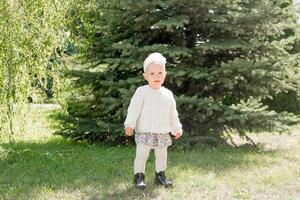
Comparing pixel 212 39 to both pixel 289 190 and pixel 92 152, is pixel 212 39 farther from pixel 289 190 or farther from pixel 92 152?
pixel 289 190

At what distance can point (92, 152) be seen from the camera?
8.71m

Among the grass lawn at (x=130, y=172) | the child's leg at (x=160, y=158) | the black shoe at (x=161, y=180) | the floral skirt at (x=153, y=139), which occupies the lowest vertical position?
the grass lawn at (x=130, y=172)

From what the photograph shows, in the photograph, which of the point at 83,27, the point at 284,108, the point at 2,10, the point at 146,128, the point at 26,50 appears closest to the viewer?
the point at 146,128

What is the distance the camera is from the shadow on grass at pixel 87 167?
6062 mm

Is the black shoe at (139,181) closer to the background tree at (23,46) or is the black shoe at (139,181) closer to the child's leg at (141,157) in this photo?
the child's leg at (141,157)

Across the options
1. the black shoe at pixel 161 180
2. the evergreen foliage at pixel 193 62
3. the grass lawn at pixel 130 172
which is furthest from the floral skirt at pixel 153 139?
the evergreen foliage at pixel 193 62

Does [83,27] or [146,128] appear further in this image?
[83,27]

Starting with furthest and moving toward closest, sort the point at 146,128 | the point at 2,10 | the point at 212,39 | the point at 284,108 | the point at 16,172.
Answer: the point at 284,108 < the point at 212,39 < the point at 2,10 < the point at 16,172 < the point at 146,128

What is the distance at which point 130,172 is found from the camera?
705 cm

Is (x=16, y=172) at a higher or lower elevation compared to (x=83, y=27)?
lower

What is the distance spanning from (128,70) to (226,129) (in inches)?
86.7

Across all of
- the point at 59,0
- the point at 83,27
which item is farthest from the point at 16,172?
the point at 83,27

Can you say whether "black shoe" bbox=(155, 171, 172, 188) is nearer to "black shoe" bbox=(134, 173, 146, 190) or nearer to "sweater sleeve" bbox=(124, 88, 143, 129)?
"black shoe" bbox=(134, 173, 146, 190)

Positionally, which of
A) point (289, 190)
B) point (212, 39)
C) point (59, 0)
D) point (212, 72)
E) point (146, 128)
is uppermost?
point (59, 0)
